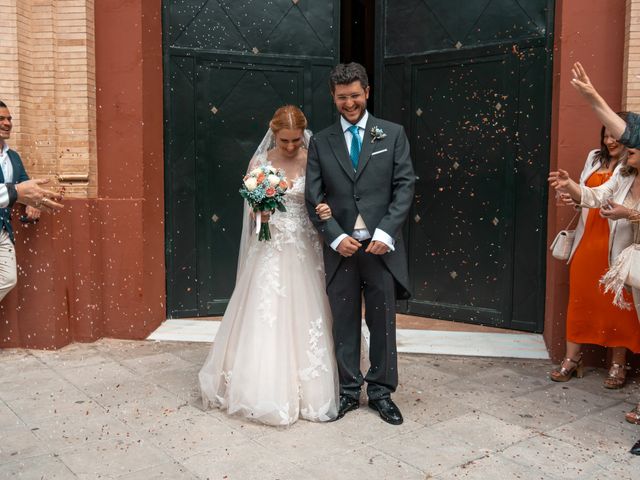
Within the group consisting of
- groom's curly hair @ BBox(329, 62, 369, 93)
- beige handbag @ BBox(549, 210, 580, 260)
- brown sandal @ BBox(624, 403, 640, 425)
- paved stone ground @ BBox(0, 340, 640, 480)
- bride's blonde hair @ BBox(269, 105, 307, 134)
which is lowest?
paved stone ground @ BBox(0, 340, 640, 480)

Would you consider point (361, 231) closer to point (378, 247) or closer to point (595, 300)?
point (378, 247)

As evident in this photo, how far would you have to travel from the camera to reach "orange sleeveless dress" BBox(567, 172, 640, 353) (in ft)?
17.4

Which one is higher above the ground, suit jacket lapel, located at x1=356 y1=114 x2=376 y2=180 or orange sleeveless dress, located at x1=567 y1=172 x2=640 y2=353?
suit jacket lapel, located at x1=356 y1=114 x2=376 y2=180

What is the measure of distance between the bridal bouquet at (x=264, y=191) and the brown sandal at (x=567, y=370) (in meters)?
2.70

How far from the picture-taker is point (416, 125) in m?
7.58

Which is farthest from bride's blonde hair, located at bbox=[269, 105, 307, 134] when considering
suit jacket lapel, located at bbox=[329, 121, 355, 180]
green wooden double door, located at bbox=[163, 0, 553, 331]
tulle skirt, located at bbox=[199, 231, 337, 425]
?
green wooden double door, located at bbox=[163, 0, 553, 331]

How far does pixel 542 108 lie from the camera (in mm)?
6719

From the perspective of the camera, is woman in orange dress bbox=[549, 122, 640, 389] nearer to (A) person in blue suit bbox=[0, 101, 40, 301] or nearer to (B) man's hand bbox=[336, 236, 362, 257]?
(B) man's hand bbox=[336, 236, 362, 257]

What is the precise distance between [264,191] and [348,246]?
0.68 m

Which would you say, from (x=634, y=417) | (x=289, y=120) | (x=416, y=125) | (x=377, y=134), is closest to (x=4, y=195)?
(x=289, y=120)

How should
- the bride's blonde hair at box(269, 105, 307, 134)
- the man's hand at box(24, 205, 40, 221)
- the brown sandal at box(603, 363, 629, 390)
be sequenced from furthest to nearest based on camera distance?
the man's hand at box(24, 205, 40, 221) → the brown sandal at box(603, 363, 629, 390) → the bride's blonde hair at box(269, 105, 307, 134)

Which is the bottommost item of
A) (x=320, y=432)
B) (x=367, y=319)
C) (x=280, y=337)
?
(x=320, y=432)

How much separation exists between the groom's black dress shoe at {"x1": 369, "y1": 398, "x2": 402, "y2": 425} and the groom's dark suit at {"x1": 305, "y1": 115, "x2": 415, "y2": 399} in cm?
5

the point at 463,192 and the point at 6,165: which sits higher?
the point at 6,165
